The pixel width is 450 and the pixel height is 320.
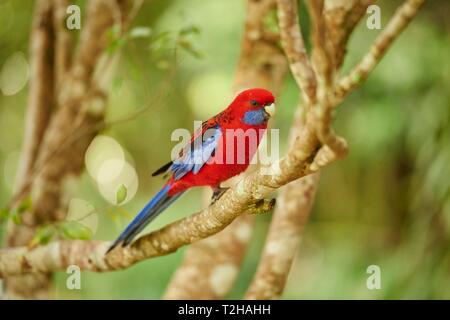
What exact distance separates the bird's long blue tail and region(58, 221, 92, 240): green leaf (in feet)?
0.30

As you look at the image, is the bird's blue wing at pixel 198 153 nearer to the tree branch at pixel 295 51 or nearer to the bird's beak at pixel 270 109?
the bird's beak at pixel 270 109

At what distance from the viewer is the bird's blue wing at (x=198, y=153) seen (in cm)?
183

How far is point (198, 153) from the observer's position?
6.08 ft

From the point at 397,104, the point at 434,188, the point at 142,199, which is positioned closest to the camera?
the point at 434,188

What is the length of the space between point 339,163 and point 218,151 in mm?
2246

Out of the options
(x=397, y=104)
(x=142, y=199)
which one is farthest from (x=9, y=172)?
(x=397, y=104)

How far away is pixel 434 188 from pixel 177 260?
1797 mm

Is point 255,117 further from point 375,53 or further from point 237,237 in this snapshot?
point 237,237

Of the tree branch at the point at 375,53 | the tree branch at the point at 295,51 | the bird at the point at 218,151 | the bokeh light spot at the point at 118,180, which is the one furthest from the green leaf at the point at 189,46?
the bokeh light spot at the point at 118,180

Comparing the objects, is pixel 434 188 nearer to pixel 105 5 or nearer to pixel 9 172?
pixel 105 5

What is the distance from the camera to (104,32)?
8.30 ft

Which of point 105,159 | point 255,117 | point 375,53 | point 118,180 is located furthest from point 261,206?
point 105,159

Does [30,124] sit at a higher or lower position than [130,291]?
higher

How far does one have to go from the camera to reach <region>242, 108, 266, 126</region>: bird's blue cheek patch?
174cm
